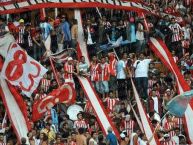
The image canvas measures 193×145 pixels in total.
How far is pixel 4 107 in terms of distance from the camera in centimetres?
4081

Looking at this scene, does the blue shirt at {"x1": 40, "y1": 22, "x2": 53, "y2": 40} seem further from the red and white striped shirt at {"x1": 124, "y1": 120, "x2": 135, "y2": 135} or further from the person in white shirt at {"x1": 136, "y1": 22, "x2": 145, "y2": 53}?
the red and white striped shirt at {"x1": 124, "y1": 120, "x2": 135, "y2": 135}

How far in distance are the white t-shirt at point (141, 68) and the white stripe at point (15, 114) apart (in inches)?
157

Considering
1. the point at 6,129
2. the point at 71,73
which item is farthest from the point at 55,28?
the point at 6,129

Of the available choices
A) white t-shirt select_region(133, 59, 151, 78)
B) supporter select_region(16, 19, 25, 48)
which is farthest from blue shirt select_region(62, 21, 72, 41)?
white t-shirt select_region(133, 59, 151, 78)

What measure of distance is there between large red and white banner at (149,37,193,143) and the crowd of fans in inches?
7.3

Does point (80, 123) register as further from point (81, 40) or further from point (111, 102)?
point (81, 40)

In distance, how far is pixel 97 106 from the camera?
4078 cm

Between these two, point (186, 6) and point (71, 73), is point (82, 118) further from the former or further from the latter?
point (186, 6)

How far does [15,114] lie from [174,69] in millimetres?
5735

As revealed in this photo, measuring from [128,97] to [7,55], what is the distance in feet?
13.0

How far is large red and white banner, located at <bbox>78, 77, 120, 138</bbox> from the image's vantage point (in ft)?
131

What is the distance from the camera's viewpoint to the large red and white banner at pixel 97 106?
40.1 m

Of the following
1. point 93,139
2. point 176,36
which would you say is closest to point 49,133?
point 93,139

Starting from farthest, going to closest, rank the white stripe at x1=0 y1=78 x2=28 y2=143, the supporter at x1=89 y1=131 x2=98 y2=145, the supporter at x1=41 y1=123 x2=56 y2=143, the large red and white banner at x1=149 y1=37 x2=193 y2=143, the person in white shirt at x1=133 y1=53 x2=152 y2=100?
the person in white shirt at x1=133 y1=53 x2=152 y2=100, the large red and white banner at x1=149 y1=37 x2=193 y2=143, the white stripe at x1=0 y1=78 x2=28 y2=143, the supporter at x1=41 y1=123 x2=56 y2=143, the supporter at x1=89 y1=131 x2=98 y2=145
